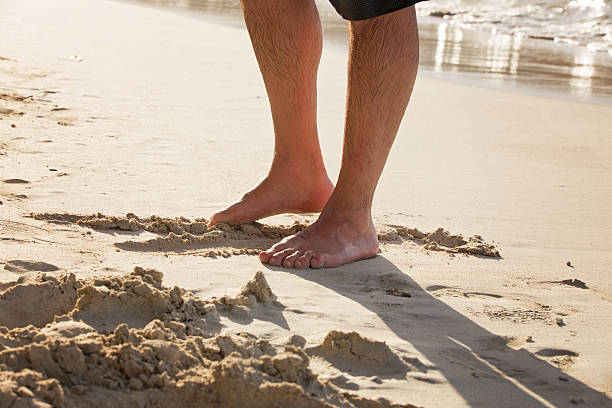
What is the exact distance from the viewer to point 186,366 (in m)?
1.43

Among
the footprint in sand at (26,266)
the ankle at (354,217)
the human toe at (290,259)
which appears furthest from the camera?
the ankle at (354,217)

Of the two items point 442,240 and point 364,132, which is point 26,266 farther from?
point 442,240

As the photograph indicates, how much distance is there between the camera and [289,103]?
2.57m

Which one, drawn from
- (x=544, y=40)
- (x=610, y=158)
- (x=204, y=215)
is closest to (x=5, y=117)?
(x=204, y=215)

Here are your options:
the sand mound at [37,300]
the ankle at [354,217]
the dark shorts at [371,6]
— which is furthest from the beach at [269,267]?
the dark shorts at [371,6]

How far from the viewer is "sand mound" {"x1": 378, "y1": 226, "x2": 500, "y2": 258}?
2.40m

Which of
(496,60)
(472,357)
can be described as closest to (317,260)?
(472,357)

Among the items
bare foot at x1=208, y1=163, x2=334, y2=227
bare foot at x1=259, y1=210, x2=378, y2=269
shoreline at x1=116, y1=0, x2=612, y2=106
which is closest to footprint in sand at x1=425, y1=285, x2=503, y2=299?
bare foot at x1=259, y1=210, x2=378, y2=269

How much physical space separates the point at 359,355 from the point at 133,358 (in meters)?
0.47

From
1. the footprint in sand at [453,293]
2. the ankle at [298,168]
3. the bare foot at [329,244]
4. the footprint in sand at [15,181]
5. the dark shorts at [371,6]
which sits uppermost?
the dark shorts at [371,6]

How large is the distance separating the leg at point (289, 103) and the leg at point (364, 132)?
0.97 ft

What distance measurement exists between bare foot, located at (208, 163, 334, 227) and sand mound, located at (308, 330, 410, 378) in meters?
0.94

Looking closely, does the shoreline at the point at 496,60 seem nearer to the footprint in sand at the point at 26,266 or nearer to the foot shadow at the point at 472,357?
the foot shadow at the point at 472,357

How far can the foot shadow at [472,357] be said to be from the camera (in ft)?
4.91
